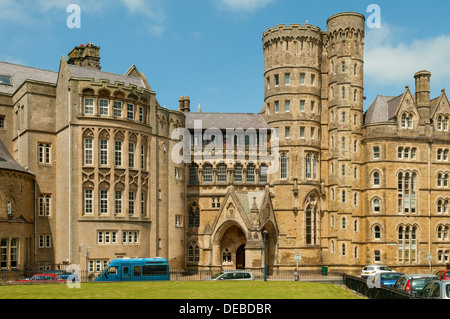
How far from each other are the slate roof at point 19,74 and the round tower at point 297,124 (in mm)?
25263

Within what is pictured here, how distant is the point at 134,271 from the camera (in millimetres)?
45594

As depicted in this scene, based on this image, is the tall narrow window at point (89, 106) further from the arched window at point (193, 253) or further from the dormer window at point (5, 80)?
the arched window at point (193, 253)

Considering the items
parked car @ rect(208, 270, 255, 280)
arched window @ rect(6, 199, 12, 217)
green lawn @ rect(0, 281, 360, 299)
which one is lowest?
parked car @ rect(208, 270, 255, 280)

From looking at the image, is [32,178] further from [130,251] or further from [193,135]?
[193,135]

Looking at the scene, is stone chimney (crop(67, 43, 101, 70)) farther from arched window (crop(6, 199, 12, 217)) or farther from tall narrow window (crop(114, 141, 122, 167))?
arched window (crop(6, 199, 12, 217))

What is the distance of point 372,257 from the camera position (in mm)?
67438

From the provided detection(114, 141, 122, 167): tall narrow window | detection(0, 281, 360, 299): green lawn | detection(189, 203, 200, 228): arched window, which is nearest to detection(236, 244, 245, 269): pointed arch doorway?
detection(189, 203, 200, 228): arched window

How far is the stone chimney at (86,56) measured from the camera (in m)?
68.4

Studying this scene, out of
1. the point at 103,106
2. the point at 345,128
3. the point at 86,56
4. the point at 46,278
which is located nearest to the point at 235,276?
the point at 46,278

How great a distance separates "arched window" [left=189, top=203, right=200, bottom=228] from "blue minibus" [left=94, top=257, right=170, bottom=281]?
2063 cm

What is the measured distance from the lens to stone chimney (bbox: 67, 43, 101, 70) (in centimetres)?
6844

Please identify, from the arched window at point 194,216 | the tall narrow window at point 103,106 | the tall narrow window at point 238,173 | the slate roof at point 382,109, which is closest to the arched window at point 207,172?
the tall narrow window at point 238,173
